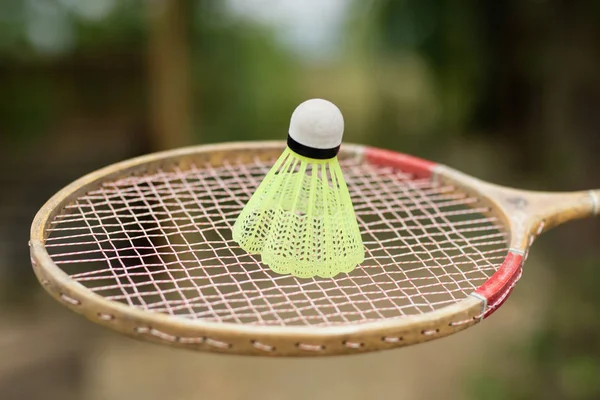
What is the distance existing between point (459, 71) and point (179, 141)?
1531 millimetres

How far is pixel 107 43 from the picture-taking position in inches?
155

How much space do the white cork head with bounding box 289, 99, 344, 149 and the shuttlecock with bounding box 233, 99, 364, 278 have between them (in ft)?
0.13

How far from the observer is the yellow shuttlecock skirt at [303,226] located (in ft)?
4.64

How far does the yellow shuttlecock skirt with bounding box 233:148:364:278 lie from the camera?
1415mm

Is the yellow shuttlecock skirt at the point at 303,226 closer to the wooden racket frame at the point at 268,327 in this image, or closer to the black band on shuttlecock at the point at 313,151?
the black band on shuttlecock at the point at 313,151

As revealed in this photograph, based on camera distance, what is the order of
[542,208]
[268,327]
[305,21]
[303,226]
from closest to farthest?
[268,327] → [303,226] → [542,208] → [305,21]

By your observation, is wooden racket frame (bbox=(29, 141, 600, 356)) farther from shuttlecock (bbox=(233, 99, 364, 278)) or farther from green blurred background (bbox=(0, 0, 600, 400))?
green blurred background (bbox=(0, 0, 600, 400))

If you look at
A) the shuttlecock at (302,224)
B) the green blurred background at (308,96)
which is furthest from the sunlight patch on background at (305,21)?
the shuttlecock at (302,224)

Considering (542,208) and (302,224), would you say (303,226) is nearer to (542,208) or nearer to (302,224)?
(302,224)

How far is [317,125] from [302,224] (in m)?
0.28

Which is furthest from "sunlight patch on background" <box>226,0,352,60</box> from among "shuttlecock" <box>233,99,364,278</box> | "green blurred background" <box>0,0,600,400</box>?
"shuttlecock" <box>233,99,364,278</box>

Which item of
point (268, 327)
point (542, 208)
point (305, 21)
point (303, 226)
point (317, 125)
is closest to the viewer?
point (268, 327)

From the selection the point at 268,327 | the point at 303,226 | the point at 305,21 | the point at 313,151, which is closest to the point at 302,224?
the point at 303,226

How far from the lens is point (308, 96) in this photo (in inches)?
173
